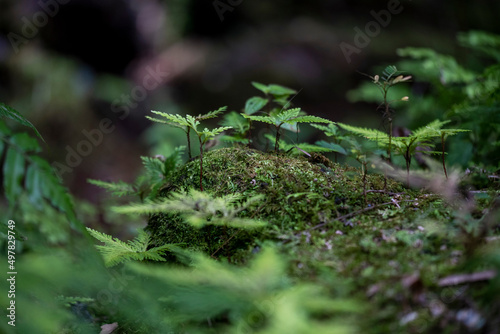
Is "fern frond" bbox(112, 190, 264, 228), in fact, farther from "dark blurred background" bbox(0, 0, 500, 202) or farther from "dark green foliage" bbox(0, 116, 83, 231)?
"dark blurred background" bbox(0, 0, 500, 202)

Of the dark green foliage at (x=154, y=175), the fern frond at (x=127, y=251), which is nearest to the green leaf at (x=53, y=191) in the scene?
the fern frond at (x=127, y=251)

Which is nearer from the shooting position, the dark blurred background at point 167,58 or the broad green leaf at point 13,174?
the broad green leaf at point 13,174

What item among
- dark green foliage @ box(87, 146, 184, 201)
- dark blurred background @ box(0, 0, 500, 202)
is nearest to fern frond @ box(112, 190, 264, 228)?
dark green foliage @ box(87, 146, 184, 201)

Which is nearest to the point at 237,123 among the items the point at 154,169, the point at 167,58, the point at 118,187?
the point at 154,169

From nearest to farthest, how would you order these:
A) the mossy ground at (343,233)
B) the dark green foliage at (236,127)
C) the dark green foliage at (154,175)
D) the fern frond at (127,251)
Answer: the mossy ground at (343,233), the fern frond at (127,251), the dark green foliage at (154,175), the dark green foliage at (236,127)

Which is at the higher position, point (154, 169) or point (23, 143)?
point (23, 143)

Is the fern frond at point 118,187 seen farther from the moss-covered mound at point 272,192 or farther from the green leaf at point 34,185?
the green leaf at point 34,185

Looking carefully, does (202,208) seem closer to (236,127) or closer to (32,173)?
(32,173)

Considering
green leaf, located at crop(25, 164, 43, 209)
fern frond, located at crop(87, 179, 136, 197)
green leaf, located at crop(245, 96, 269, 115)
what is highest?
green leaf, located at crop(25, 164, 43, 209)
